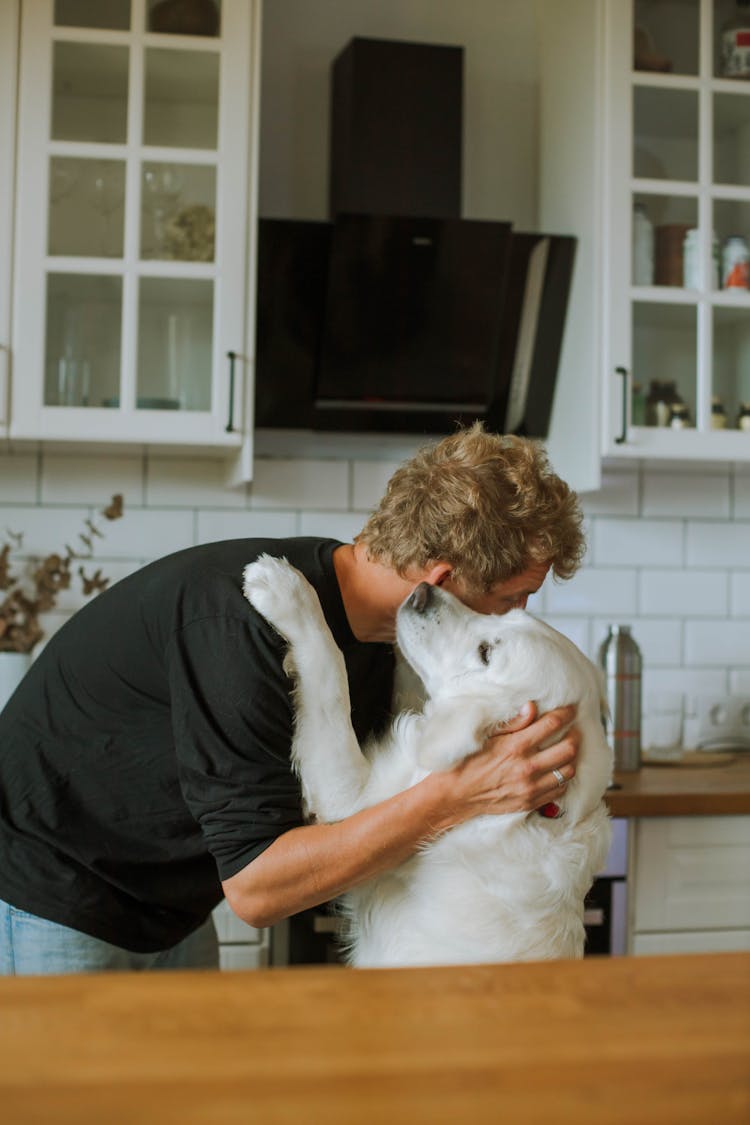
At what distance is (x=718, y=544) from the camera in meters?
2.86

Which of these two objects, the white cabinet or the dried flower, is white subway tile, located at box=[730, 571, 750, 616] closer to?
the white cabinet

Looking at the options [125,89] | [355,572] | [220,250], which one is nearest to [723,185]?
[220,250]

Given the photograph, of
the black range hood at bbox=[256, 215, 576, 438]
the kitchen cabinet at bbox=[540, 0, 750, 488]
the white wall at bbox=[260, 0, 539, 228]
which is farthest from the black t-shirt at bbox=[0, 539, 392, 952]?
the white wall at bbox=[260, 0, 539, 228]

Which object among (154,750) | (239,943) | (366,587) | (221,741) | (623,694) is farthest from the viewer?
(623,694)

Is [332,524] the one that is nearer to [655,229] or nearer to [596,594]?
[596,594]

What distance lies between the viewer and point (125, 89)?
2.31 meters

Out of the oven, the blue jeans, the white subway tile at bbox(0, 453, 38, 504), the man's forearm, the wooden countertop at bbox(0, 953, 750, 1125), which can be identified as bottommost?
the oven

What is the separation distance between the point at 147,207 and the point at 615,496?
1280 millimetres

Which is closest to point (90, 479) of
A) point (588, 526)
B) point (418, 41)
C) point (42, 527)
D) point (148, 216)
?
point (42, 527)

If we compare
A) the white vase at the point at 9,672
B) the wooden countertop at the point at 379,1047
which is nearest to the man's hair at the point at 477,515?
the wooden countertop at the point at 379,1047

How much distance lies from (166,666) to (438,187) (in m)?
1.66

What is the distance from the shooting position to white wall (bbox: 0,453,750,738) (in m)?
2.58

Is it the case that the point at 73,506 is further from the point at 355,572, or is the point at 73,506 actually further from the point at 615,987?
the point at 615,987

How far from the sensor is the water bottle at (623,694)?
2.46 m
